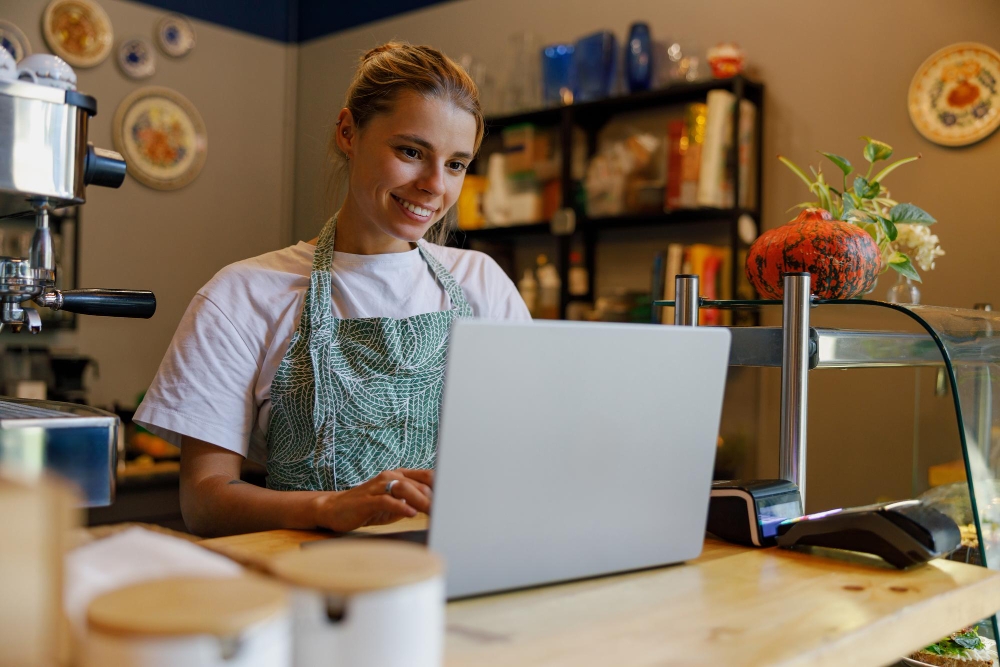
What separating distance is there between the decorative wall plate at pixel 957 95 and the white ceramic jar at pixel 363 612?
2.84 meters

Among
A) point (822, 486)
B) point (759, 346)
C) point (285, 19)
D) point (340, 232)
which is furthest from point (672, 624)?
point (285, 19)

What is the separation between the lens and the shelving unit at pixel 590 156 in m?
3.17

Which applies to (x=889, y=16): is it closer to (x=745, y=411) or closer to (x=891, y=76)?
(x=891, y=76)

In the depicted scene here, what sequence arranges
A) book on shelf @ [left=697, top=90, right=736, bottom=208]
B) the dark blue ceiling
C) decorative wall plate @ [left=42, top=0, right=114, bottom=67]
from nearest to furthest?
book on shelf @ [left=697, top=90, right=736, bottom=208]
decorative wall plate @ [left=42, top=0, right=114, bottom=67]
the dark blue ceiling

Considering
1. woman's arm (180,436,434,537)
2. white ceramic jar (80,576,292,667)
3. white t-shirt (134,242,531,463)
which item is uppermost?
white t-shirt (134,242,531,463)

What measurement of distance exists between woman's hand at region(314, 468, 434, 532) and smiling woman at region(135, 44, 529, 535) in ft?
0.98

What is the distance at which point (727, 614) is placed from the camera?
2.54ft

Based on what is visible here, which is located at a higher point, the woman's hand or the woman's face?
the woman's face

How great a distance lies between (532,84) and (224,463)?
2.70 meters

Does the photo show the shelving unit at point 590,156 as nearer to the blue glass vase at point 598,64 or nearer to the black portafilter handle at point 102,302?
the blue glass vase at point 598,64

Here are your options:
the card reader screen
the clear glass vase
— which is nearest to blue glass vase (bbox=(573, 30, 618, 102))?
the clear glass vase

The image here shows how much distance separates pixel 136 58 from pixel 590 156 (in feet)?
7.65

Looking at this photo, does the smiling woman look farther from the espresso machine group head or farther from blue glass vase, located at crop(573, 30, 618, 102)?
blue glass vase, located at crop(573, 30, 618, 102)

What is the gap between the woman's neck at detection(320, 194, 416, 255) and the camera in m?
1.64
